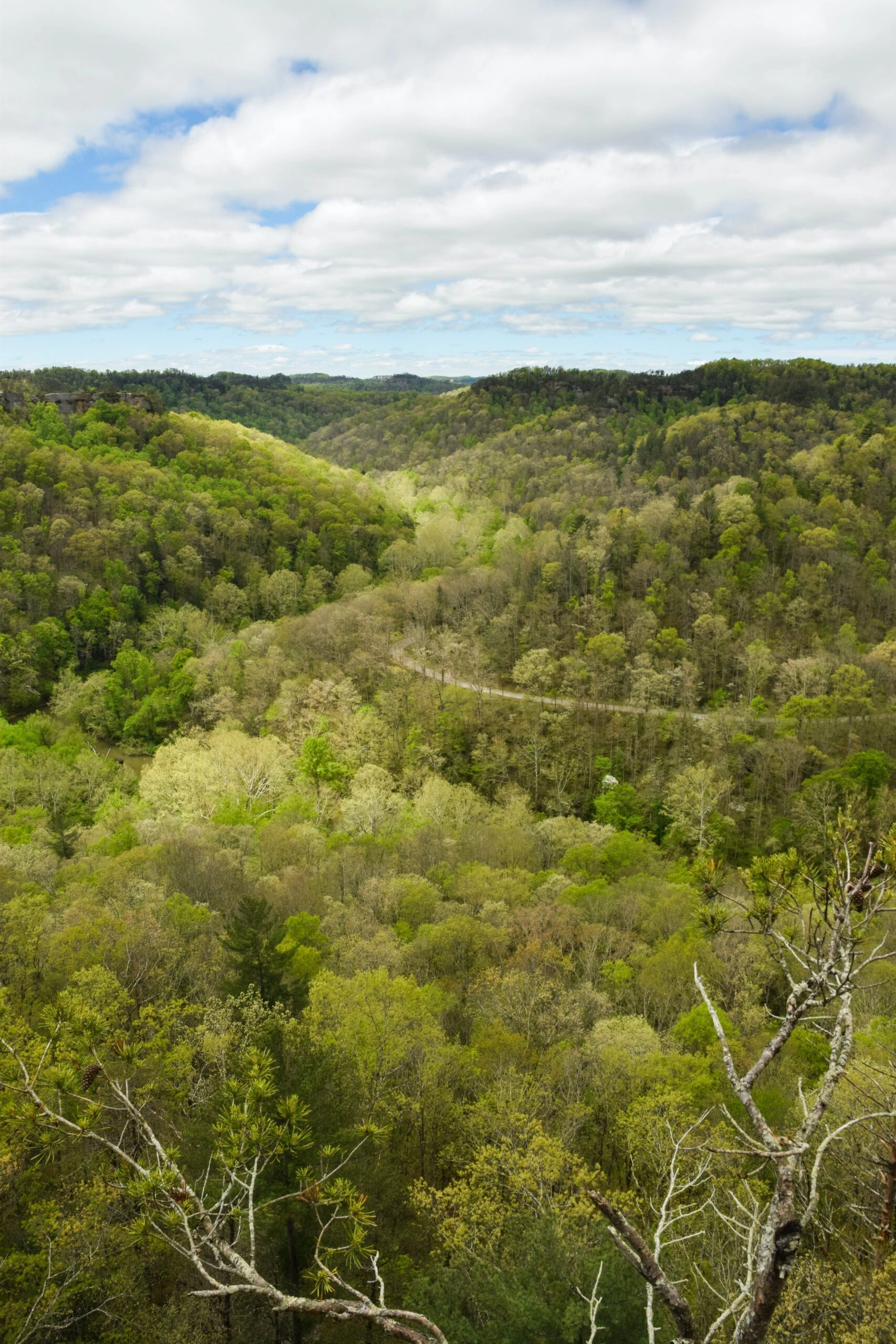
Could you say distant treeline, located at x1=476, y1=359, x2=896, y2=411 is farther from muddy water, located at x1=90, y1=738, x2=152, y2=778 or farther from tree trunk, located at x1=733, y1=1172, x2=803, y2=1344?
tree trunk, located at x1=733, y1=1172, x2=803, y2=1344

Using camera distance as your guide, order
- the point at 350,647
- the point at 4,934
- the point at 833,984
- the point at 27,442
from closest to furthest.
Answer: the point at 833,984, the point at 4,934, the point at 350,647, the point at 27,442

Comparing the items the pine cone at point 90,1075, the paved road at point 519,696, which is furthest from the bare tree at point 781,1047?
the paved road at point 519,696

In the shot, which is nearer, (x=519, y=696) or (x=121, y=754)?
(x=519, y=696)

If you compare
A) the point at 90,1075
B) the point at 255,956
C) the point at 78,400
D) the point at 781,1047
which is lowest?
the point at 255,956

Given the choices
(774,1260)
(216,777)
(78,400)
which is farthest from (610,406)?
(774,1260)

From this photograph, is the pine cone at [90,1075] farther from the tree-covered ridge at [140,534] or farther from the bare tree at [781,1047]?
the tree-covered ridge at [140,534]

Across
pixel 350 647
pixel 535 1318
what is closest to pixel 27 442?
pixel 350 647

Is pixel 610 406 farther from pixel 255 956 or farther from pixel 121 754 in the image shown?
pixel 255 956

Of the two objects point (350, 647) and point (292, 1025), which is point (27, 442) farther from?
Result: point (292, 1025)
